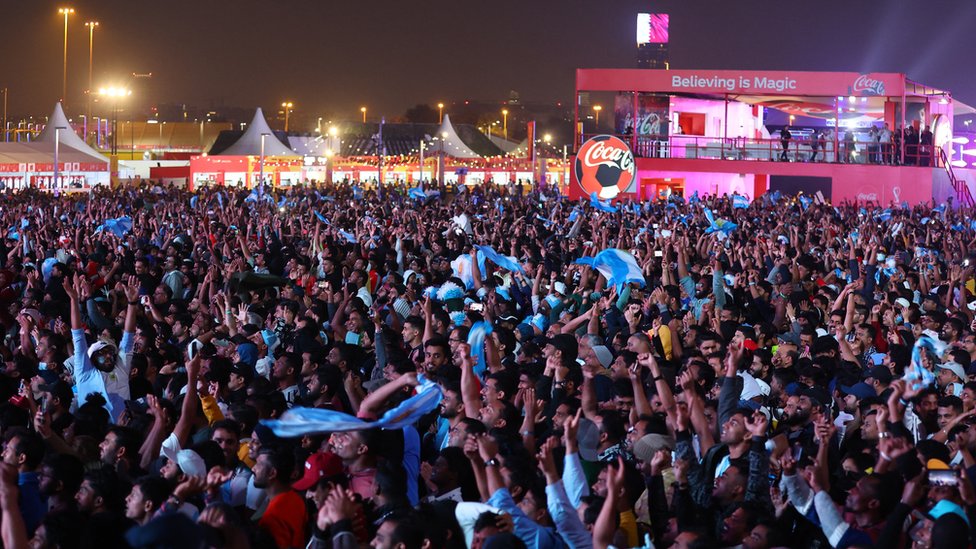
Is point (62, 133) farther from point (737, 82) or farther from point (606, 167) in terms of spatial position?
point (737, 82)

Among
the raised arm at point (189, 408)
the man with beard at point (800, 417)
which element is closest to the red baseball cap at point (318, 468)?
the raised arm at point (189, 408)

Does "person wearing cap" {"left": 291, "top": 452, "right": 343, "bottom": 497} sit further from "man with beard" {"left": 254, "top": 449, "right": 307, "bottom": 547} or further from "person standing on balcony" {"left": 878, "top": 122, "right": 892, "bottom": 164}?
"person standing on balcony" {"left": 878, "top": 122, "right": 892, "bottom": 164}

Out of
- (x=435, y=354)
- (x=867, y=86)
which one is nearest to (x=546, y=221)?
(x=435, y=354)

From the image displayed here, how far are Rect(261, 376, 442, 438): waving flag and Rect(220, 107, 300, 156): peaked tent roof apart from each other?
4307cm

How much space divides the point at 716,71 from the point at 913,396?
29.0 m

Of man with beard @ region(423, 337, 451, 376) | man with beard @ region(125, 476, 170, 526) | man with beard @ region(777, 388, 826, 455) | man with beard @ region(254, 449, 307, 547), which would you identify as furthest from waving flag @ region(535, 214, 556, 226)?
man with beard @ region(125, 476, 170, 526)

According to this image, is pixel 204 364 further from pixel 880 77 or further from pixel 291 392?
pixel 880 77

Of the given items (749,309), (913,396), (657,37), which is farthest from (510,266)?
(657,37)

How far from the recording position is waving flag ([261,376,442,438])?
5539 mm

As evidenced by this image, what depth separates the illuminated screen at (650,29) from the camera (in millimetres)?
58750

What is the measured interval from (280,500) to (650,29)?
5548 centimetres

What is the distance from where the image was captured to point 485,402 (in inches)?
279

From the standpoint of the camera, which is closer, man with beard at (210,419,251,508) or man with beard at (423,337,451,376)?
man with beard at (210,419,251,508)

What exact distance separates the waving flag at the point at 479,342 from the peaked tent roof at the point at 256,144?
40.1 meters
